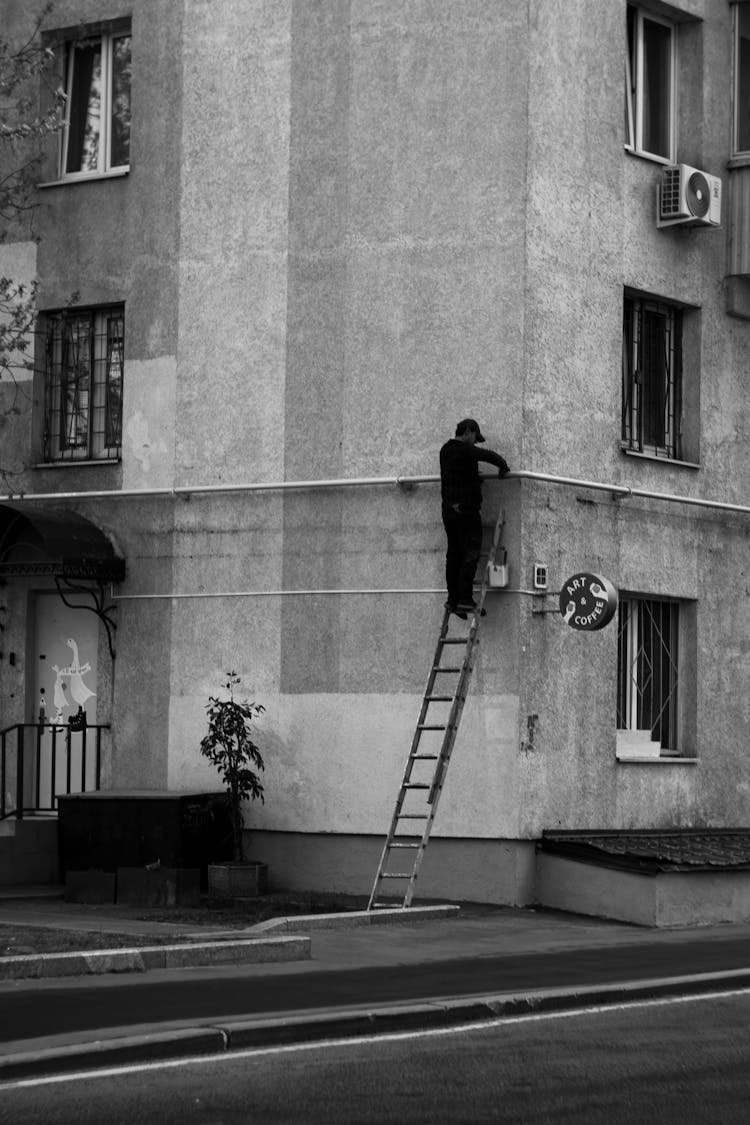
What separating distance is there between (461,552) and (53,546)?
4303mm

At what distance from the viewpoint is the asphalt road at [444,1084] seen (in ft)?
28.9

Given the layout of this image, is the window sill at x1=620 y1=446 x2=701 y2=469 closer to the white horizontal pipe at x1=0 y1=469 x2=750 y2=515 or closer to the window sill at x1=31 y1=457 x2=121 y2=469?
the white horizontal pipe at x1=0 y1=469 x2=750 y2=515

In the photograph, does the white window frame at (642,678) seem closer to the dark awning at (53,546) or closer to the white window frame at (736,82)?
the white window frame at (736,82)

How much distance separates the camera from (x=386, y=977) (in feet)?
44.5

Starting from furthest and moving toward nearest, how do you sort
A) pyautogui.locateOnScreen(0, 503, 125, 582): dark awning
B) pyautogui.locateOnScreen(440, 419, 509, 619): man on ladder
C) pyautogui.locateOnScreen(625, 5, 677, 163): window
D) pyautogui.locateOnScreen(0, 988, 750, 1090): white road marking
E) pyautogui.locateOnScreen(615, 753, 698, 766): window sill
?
1. pyautogui.locateOnScreen(625, 5, 677, 163): window
2. pyautogui.locateOnScreen(0, 503, 125, 582): dark awning
3. pyautogui.locateOnScreen(615, 753, 698, 766): window sill
4. pyautogui.locateOnScreen(440, 419, 509, 619): man on ladder
5. pyautogui.locateOnScreen(0, 988, 750, 1090): white road marking

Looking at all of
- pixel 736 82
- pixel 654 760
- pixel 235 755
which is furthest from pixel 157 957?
pixel 736 82

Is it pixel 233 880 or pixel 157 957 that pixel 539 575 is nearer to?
pixel 233 880

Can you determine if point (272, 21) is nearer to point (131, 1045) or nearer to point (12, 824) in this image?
point (12, 824)

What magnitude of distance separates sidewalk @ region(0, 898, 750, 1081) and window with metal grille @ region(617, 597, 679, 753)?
2.66 metres

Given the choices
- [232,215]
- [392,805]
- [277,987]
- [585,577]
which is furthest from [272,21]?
[277,987]

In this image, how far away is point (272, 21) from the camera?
20.8 metres

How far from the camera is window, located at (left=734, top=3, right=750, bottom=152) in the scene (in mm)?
22156

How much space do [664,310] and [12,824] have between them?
8.57 m

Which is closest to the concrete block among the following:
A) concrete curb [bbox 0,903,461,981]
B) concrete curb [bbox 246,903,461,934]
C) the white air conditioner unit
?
concrete curb [bbox 246,903,461,934]
